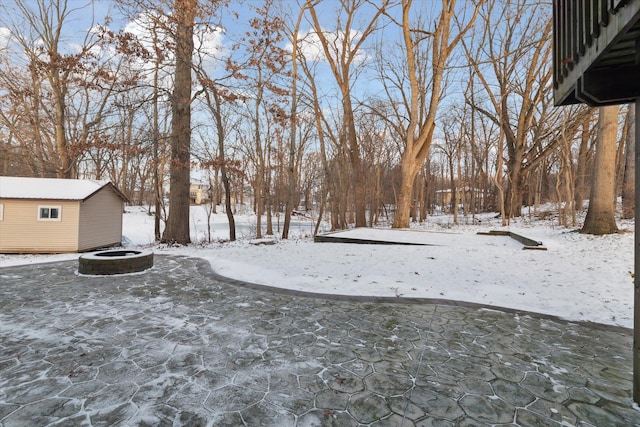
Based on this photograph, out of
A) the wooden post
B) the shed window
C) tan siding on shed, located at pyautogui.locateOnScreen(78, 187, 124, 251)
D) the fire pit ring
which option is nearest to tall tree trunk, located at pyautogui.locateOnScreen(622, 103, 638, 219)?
the wooden post

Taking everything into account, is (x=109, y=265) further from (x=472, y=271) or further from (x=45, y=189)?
(x=45, y=189)

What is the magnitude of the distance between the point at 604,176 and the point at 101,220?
56.7ft

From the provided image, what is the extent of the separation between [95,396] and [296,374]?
1.47 m

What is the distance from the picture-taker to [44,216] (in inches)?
411

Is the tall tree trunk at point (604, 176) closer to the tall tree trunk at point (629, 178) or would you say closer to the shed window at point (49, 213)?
the tall tree trunk at point (629, 178)

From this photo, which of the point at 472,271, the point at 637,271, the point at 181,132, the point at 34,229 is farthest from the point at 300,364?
the point at 34,229

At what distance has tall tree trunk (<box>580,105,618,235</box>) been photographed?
9.22m

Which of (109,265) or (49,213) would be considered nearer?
(109,265)

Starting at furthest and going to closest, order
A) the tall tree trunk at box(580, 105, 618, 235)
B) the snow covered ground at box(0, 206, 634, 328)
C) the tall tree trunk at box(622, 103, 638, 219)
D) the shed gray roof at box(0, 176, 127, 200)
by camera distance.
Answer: the tall tree trunk at box(622, 103, 638, 219), the shed gray roof at box(0, 176, 127, 200), the tall tree trunk at box(580, 105, 618, 235), the snow covered ground at box(0, 206, 634, 328)

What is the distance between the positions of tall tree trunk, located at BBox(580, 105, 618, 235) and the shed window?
55.8ft

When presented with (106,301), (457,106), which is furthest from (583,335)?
(457,106)

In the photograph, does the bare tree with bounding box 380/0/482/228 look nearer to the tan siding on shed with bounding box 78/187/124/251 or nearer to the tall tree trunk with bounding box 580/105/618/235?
the tall tree trunk with bounding box 580/105/618/235

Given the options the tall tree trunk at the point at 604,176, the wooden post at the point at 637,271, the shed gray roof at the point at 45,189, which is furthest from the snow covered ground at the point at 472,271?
the shed gray roof at the point at 45,189

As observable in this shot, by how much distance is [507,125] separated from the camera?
18.6 metres
